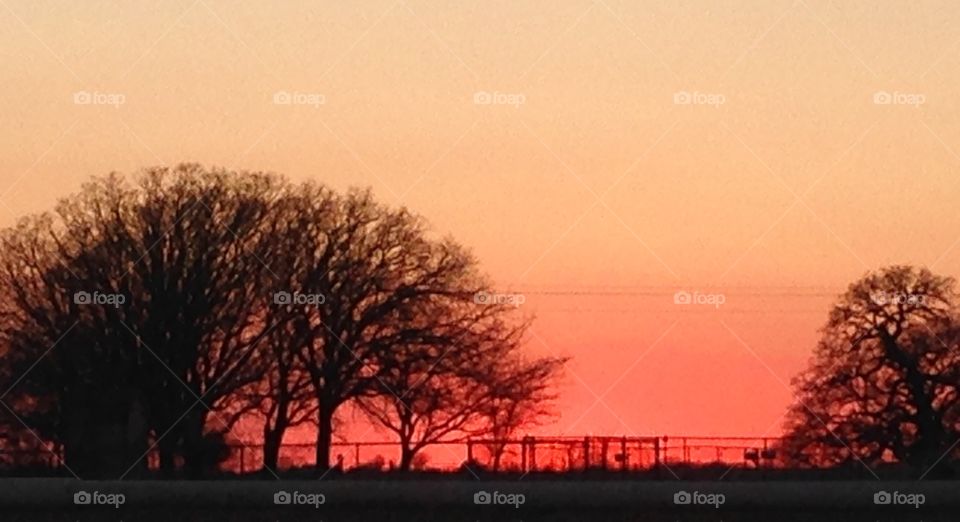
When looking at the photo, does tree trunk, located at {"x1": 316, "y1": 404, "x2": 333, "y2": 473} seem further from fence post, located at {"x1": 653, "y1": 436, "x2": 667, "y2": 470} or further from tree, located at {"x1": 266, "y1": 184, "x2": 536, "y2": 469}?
fence post, located at {"x1": 653, "y1": 436, "x2": 667, "y2": 470}

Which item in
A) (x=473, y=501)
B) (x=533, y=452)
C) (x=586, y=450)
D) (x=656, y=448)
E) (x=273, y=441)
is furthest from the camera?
(x=273, y=441)

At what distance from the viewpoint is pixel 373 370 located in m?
62.6

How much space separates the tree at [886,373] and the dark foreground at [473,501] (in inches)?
917

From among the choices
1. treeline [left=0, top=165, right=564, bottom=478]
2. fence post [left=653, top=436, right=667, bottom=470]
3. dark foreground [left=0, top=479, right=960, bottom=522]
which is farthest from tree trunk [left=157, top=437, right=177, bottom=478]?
dark foreground [left=0, top=479, right=960, bottom=522]

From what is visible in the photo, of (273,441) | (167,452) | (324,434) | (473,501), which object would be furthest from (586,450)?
(473,501)

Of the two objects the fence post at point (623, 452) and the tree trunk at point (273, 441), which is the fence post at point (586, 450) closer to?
the fence post at point (623, 452)

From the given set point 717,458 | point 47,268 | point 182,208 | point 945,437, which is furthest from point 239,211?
point 945,437

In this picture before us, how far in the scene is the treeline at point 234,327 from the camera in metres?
61.5

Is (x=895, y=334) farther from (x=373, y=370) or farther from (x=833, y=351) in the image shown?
(x=373, y=370)

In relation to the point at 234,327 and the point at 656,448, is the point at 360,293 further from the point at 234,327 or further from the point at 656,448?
the point at 656,448

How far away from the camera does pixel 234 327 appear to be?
63.4m

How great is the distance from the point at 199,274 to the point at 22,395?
5876mm

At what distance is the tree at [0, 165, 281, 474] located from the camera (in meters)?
61.4

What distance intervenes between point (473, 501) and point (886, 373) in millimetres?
29455
